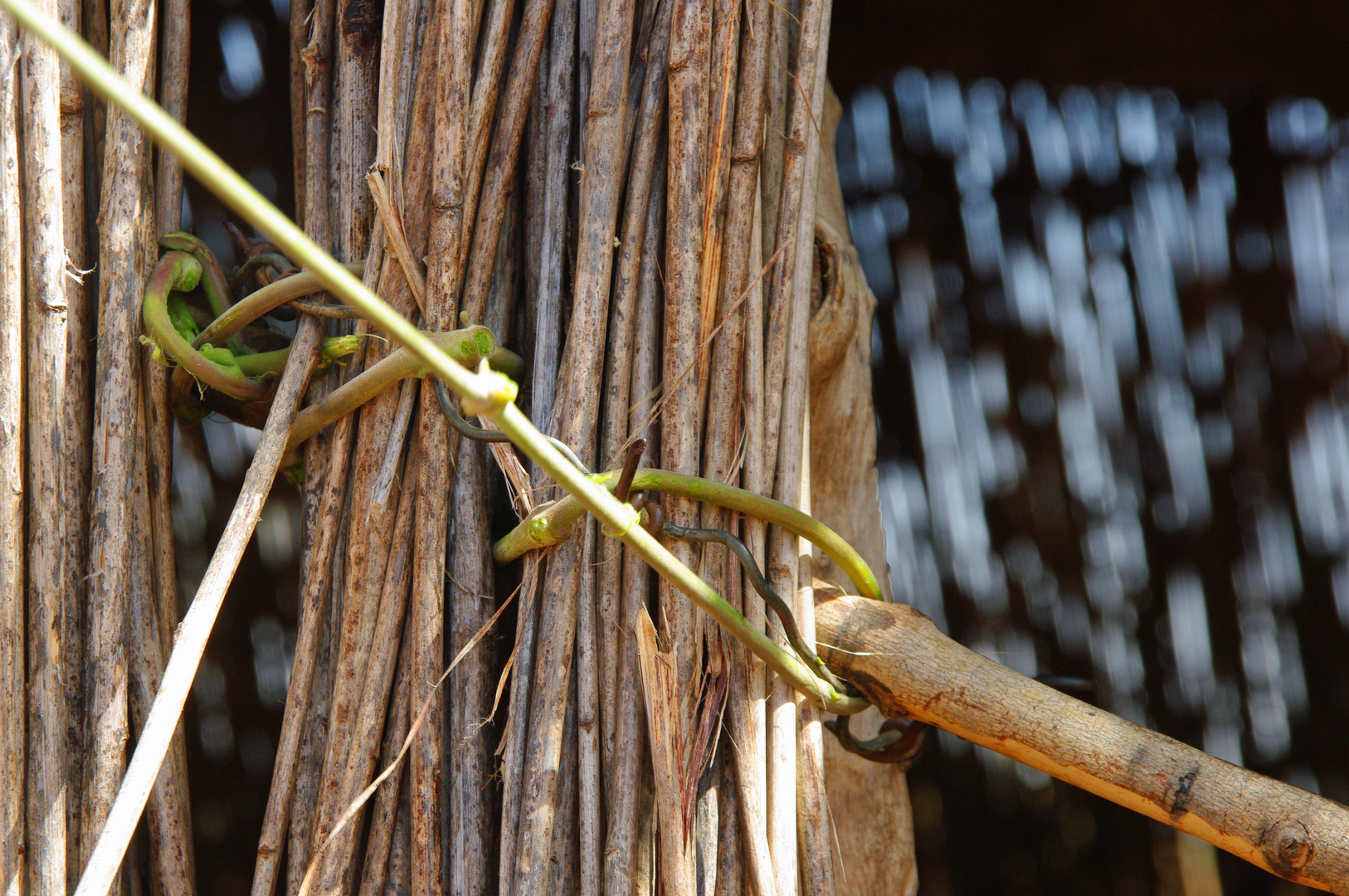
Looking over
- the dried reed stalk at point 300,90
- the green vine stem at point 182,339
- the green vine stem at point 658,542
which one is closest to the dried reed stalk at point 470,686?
the green vine stem at point 658,542

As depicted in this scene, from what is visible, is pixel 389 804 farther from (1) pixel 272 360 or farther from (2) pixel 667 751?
(1) pixel 272 360

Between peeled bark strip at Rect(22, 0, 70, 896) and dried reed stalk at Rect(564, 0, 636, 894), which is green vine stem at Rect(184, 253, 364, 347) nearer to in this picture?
peeled bark strip at Rect(22, 0, 70, 896)

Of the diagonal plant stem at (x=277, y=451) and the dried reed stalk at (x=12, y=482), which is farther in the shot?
the dried reed stalk at (x=12, y=482)

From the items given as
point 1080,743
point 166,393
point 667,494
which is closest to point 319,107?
point 166,393

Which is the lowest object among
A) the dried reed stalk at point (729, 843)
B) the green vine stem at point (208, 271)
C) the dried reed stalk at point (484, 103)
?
the dried reed stalk at point (729, 843)

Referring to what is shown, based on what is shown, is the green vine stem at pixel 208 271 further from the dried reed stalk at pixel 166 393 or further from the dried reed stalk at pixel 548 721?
the dried reed stalk at pixel 548 721

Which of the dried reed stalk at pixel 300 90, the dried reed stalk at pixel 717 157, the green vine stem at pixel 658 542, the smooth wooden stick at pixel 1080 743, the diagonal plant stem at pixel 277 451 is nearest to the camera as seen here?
the diagonal plant stem at pixel 277 451

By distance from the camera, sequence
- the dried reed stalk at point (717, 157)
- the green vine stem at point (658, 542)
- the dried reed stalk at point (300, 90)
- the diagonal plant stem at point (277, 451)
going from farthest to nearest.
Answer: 1. the dried reed stalk at point (300, 90)
2. the dried reed stalk at point (717, 157)
3. the green vine stem at point (658, 542)
4. the diagonal plant stem at point (277, 451)

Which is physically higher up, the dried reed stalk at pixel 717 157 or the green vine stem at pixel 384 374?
the dried reed stalk at pixel 717 157
